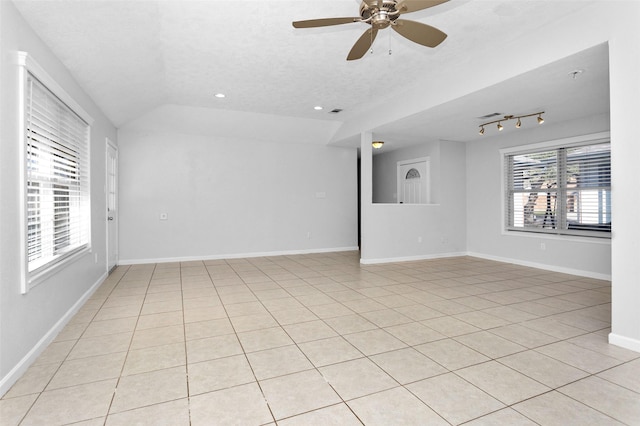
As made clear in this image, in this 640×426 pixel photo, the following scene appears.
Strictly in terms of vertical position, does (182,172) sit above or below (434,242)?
above

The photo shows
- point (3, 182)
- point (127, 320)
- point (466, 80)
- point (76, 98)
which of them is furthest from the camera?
point (466, 80)

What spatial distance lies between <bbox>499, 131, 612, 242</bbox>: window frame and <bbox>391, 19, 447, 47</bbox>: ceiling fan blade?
12.7 feet

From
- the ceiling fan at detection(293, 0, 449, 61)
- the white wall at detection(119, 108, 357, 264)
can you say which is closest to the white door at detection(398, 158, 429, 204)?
the white wall at detection(119, 108, 357, 264)

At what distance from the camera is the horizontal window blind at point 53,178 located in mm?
2564

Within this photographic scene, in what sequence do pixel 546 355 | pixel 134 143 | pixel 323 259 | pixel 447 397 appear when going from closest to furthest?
pixel 447 397 → pixel 546 355 → pixel 134 143 → pixel 323 259

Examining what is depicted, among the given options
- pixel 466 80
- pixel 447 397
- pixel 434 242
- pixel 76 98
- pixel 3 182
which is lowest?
pixel 447 397

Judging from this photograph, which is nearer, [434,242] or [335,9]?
[335,9]

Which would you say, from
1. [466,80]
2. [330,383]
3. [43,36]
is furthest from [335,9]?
[330,383]

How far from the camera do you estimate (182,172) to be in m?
6.44

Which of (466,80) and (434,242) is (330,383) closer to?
(466,80)

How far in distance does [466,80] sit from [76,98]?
424cm

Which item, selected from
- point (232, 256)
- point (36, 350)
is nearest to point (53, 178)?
point (36, 350)

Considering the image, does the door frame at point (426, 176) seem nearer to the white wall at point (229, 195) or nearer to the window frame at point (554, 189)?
the white wall at point (229, 195)

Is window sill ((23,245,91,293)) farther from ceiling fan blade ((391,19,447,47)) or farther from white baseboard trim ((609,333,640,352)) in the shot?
white baseboard trim ((609,333,640,352))
